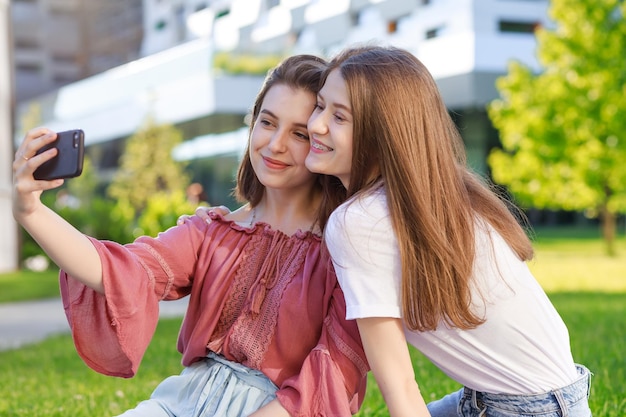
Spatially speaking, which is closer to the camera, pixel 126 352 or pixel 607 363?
pixel 126 352

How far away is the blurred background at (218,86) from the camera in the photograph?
A: 78.1 ft

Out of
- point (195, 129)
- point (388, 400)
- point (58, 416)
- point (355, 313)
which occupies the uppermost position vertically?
point (355, 313)

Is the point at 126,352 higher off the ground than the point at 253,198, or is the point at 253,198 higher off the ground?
the point at 253,198

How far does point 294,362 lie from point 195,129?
28349mm

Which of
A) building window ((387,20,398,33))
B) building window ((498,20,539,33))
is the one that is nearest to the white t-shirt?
building window ((387,20,398,33))

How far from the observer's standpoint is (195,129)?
101ft

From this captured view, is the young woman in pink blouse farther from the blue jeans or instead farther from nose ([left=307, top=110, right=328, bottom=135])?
the blue jeans

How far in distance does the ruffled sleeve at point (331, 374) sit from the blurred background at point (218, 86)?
502 inches

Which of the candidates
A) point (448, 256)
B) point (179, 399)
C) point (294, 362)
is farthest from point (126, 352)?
point (448, 256)

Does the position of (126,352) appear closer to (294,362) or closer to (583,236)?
(294,362)

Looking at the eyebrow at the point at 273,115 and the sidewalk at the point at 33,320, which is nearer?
the eyebrow at the point at 273,115

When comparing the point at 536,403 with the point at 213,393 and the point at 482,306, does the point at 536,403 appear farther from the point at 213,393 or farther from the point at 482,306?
the point at 213,393

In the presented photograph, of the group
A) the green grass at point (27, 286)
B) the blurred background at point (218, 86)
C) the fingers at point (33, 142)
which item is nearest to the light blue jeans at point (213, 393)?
the fingers at point (33, 142)

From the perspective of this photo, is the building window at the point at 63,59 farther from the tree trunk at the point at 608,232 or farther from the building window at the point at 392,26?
the tree trunk at the point at 608,232
